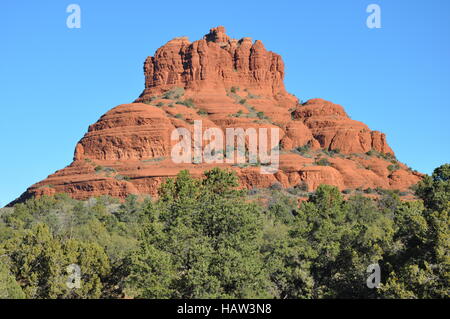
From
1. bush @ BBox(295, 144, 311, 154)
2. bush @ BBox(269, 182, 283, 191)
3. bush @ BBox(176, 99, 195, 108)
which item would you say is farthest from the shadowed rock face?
bush @ BBox(269, 182, 283, 191)

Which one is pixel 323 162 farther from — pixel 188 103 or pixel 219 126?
pixel 188 103

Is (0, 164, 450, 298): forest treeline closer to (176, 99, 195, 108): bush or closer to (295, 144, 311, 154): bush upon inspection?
(295, 144, 311, 154): bush

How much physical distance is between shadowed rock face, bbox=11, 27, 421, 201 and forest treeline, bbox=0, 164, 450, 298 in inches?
2546

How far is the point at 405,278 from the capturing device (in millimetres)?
45438

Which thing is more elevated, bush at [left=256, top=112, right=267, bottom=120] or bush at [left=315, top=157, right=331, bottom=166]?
bush at [left=256, top=112, right=267, bottom=120]

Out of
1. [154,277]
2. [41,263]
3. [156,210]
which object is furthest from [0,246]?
[154,277]

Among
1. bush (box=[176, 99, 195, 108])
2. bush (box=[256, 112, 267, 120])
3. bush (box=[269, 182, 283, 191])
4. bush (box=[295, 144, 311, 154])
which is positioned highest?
bush (box=[176, 99, 195, 108])

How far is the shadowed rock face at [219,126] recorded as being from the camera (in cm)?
13488

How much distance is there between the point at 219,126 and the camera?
14975cm

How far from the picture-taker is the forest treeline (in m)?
47.0

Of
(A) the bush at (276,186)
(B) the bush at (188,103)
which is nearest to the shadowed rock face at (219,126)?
(B) the bush at (188,103)

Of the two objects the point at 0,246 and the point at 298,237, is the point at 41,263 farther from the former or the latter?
the point at 298,237

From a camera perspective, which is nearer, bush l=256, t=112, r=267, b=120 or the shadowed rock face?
the shadowed rock face

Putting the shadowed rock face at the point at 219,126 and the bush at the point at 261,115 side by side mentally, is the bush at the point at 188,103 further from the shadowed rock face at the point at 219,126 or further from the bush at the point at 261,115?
the bush at the point at 261,115
